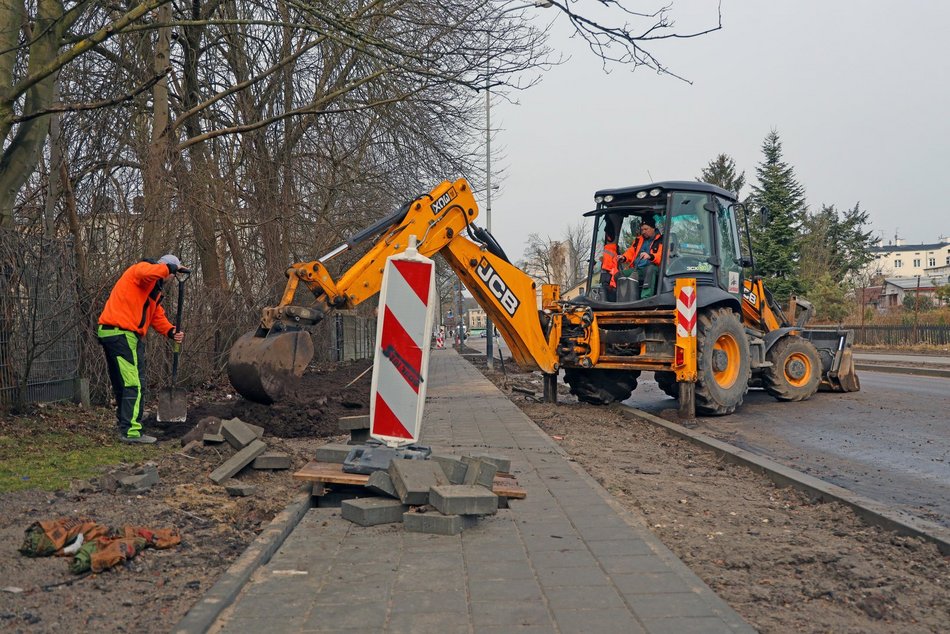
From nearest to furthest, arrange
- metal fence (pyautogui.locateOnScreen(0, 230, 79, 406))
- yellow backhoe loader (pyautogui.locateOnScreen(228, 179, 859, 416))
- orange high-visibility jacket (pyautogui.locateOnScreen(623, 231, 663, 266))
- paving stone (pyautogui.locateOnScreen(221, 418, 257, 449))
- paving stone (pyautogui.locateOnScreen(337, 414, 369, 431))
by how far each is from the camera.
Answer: paving stone (pyautogui.locateOnScreen(337, 414, 369, 431)), paving stone (pyautogui.locateOnScreen(221, 418, 257, 449)), metal fence (pyautogui.locateOnScreen(0, 230, 79, 406)), yellow backhoe loader (pyautogui.locateOnScreen(228, 179, 859, 416)), orange high-visibility jacket (pyautogui.locateOnScreen(623, 231, 663, 266))

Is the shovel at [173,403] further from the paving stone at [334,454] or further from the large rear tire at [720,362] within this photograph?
the large rear tire at [720,362]

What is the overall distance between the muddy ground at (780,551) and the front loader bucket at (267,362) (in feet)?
10.2

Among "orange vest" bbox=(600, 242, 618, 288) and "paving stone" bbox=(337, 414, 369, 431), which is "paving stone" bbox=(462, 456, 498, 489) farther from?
"orange vest" bbox=(600, 242, 618, 288)

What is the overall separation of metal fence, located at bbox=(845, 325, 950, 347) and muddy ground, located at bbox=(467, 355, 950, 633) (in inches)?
1125

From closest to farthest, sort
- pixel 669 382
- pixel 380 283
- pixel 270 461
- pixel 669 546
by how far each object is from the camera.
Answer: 1. pixel 669 546
2. pixel 270 461
3. pixel 380 283
4. pixel 669 382

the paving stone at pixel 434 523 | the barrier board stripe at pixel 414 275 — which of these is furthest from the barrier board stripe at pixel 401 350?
the paving stone at pixel 434 523

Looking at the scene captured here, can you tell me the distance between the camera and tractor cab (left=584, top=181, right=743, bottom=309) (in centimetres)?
1248

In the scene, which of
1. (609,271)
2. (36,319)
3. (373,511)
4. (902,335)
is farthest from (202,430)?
(902,335)

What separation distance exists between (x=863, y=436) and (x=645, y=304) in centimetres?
340

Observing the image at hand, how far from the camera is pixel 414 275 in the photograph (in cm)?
613

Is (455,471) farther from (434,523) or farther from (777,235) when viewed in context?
(777,235)

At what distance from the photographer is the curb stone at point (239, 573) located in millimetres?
3488

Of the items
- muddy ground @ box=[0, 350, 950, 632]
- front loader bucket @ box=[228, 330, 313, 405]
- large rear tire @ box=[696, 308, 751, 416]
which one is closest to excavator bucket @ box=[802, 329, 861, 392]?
large rear tire @ box=[696, 308, 751, 416]

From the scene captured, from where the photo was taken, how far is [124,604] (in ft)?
12.4
